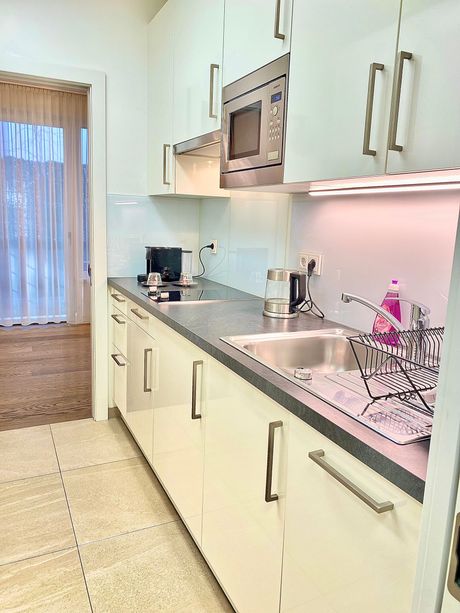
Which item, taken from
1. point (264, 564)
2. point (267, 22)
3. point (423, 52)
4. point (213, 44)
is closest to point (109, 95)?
point (213, 44)

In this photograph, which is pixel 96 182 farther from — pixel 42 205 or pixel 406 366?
pixel 42 205

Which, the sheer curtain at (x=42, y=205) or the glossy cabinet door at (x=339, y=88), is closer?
the glossy cabinet door at (x=339, y=88)

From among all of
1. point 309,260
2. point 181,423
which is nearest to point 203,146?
point 309,260

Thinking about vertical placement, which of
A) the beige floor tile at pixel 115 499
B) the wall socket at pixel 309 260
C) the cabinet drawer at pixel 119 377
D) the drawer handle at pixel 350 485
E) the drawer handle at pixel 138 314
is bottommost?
the beige floor tile at pixel 115 499

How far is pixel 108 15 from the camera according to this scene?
2.66 meters

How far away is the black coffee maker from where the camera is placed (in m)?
2.80

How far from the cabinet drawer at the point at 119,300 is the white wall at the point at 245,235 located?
596mm

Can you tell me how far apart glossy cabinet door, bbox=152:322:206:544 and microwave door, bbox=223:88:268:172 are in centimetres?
70

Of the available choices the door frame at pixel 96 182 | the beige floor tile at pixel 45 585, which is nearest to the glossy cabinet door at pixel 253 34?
the door frame at pixel 96 182

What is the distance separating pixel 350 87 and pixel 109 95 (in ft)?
6.42

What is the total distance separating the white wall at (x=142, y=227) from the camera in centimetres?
287

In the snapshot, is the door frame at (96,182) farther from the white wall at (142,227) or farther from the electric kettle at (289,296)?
the electric kettle at (289,296)

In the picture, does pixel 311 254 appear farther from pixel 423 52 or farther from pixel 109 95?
pixel 109 95

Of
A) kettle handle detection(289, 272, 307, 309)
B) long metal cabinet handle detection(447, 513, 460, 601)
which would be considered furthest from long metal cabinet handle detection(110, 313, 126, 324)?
long metal cabinet handle detection(447, 513, 460, 601)
